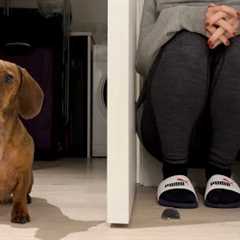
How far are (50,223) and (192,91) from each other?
1.52 feet

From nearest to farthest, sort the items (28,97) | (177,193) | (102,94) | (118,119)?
(118,119), (28,97), (177,193), (102,94)

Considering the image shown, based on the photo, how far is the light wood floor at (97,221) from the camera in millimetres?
958

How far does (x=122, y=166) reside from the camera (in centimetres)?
99

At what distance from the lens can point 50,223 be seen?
41.4 inches

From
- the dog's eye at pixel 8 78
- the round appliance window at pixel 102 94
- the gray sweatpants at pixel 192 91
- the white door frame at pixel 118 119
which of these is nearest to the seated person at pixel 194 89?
the gray sweatpants at pixel 192 91

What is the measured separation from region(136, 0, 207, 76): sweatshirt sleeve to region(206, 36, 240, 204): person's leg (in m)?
0.09

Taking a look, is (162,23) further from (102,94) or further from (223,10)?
(102,94)

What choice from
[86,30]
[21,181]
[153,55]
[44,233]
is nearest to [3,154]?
[21,181]

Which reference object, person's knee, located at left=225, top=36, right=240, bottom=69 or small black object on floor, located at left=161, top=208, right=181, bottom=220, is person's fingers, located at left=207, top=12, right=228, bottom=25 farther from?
small black object on floor, located at left=161, top=208, right=181, bottom=220

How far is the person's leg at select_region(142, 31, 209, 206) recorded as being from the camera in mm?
1229

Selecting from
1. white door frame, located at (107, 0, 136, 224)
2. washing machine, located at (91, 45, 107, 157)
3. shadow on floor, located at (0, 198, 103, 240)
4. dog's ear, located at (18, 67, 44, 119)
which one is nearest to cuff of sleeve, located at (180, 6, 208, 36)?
white door frame, located at (107, 0, 136, 224)

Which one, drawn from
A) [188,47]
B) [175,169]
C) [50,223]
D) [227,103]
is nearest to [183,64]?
[188,47]

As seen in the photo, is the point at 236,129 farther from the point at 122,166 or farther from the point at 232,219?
the point at 122,166

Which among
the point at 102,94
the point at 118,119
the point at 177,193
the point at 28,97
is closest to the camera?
the point at 118,119
